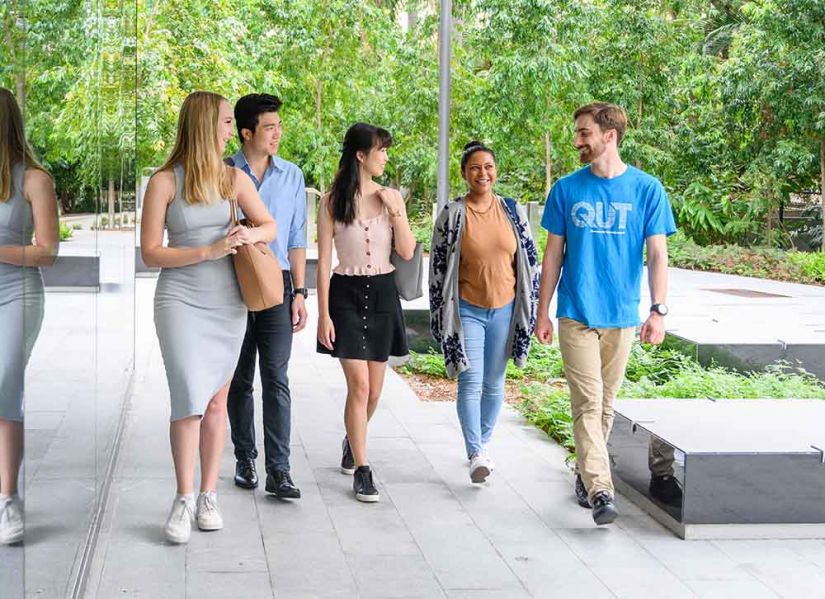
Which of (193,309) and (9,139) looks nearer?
(9,139)

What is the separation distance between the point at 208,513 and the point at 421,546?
0.97m

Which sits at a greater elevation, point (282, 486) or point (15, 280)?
point (15, 280)

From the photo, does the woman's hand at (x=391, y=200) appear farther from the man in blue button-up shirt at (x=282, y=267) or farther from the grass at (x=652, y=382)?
the grass at (x=652, y=382)

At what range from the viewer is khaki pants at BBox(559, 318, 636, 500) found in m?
5.69

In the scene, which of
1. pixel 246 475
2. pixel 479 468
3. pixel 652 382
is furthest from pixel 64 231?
pixel 652 382

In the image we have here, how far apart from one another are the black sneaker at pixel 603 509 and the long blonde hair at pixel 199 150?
85.8 inches

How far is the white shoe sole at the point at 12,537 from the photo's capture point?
95.8 inches

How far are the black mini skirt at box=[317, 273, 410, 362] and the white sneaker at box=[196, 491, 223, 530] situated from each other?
40.8 inches

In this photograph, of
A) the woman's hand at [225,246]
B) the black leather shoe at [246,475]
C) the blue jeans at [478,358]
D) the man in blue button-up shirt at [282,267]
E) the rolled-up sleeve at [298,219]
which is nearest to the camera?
the woman's hand at [225,246]

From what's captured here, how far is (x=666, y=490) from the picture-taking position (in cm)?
568

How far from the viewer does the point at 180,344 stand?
527 centimetres

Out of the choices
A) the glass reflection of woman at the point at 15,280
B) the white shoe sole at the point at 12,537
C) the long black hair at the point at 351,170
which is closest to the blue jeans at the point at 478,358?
the long black hair at the point at 351,170

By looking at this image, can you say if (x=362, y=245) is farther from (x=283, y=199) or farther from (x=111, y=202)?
(x=111, y=202)

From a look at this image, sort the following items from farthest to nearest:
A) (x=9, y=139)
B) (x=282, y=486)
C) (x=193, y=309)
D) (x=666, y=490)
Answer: (x=282, y=486), (x=666, y=490), (x=193, y=309), (x=9, y=139)
